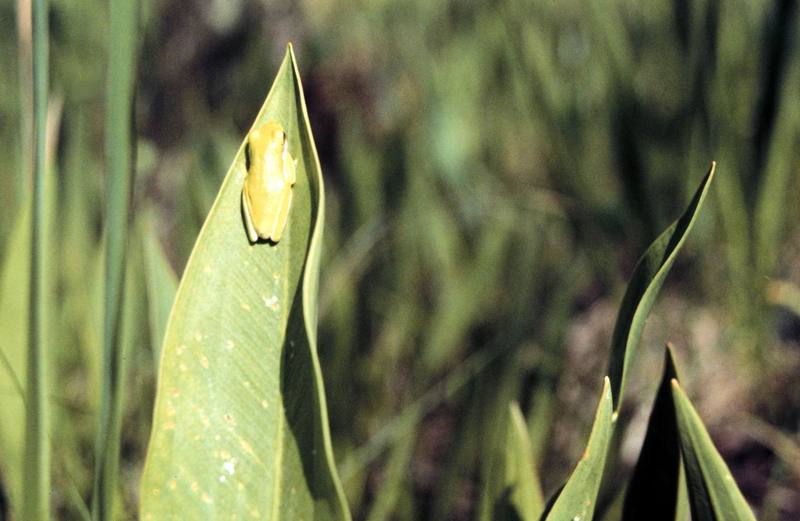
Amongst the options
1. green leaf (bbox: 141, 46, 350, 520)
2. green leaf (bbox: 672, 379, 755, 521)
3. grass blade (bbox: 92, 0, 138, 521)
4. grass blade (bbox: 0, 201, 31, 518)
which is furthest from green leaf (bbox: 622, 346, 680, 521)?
grass blade (bbox: 0, 201, 31, 518)

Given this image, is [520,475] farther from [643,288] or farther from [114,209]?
[114,209]

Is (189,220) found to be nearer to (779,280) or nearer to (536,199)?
(536,199)

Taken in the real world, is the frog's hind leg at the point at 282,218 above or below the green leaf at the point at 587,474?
above

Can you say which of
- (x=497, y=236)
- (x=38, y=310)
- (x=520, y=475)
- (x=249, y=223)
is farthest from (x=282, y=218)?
(x=497, y=236)

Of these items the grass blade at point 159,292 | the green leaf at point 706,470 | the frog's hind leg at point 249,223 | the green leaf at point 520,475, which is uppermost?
the frog's hind leg at point 249,223

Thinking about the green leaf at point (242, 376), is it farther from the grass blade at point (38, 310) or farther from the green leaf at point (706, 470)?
the green leaf at point (706, 470)

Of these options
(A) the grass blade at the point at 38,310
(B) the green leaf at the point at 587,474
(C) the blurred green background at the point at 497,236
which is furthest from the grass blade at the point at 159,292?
(B) the green leaf at the point at 587,474

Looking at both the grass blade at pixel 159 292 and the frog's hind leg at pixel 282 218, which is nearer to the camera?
the frog's hind leg at pixel 282 218
